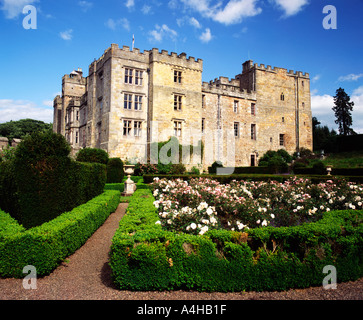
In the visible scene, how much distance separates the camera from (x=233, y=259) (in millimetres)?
4016

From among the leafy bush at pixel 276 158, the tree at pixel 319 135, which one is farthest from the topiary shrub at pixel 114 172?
the tree at pixel 319 135

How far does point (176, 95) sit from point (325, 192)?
1718cm

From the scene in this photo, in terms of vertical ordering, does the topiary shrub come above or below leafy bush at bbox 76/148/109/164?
below

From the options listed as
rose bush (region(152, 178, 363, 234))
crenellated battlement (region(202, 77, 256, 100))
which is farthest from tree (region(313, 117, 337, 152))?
rose bush (region(152, 178, 363, 234))

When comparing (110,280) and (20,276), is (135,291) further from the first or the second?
(20,276)

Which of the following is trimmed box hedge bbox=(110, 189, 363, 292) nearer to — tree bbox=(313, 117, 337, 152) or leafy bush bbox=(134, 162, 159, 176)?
leafy bush bbox=(134, 162, 159, 176)

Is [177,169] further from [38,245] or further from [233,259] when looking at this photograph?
[233,259]

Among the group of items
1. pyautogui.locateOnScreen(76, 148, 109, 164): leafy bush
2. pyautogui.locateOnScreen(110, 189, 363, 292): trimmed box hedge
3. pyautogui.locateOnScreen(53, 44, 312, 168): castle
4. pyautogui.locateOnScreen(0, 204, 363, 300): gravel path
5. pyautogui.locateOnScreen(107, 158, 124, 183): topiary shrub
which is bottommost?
pyautogui.locateOnScreen(0, 204, 363, 300): gravel path

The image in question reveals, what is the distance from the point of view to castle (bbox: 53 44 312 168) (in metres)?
21.9

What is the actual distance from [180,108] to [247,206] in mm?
18176

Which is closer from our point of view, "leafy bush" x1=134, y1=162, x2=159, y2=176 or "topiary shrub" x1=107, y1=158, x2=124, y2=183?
"topiary shrub" x1=107, y1=158, x2=124, y2=183

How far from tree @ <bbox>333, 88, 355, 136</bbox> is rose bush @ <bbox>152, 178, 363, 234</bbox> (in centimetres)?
3969

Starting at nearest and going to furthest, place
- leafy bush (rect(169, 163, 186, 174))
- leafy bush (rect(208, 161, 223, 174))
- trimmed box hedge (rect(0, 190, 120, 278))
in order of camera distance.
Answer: trimmed box hedge (rect(0, 190, 120, 278)) < leafy bush (rect(169, 163, 186, 174)) < leafy bush (rect(208, 161, 223, 174))

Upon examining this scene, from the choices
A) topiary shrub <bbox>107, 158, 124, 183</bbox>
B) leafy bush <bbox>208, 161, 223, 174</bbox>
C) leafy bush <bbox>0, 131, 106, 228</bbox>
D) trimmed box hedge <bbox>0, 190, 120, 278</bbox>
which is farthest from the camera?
leafy bush <bbox>208, 161, 223, 174</bbox>
